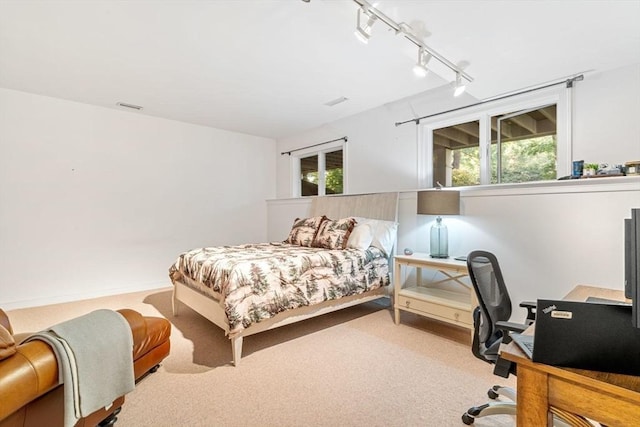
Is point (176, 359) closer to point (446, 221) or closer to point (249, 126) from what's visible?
point (446, 221)

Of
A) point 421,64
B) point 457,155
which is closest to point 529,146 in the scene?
point 457,155

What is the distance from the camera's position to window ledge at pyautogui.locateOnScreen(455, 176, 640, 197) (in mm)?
2260

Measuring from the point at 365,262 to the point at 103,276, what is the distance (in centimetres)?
363

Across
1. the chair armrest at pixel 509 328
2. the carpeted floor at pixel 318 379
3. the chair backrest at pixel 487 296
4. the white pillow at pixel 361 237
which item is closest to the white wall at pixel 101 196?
the carpeted floor at pixel 318 379

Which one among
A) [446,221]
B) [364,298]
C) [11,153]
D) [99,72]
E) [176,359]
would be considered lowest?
[176,359]

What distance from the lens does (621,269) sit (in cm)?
227

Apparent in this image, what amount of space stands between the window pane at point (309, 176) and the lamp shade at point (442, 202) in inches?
101

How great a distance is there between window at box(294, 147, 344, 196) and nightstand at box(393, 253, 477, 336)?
2001 mm

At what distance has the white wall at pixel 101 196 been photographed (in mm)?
3674

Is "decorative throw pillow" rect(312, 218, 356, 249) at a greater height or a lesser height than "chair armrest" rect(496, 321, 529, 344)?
greater

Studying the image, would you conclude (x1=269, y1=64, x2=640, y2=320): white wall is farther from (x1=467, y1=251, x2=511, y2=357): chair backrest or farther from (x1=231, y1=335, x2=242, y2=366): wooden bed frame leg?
(x1=231, y1=335, x2=242, y2=366): wooden bed frame leg

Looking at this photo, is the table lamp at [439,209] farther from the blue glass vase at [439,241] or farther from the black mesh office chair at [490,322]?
the black mesh office chair at [490,322]

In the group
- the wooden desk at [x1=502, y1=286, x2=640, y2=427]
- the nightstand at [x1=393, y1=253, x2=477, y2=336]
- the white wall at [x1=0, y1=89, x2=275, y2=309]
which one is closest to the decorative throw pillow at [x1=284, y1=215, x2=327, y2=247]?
the nightstand at [x1=393, y1=253, x2=477, y2=336]

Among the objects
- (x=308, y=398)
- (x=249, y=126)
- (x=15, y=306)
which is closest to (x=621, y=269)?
(x=308, y=398)
